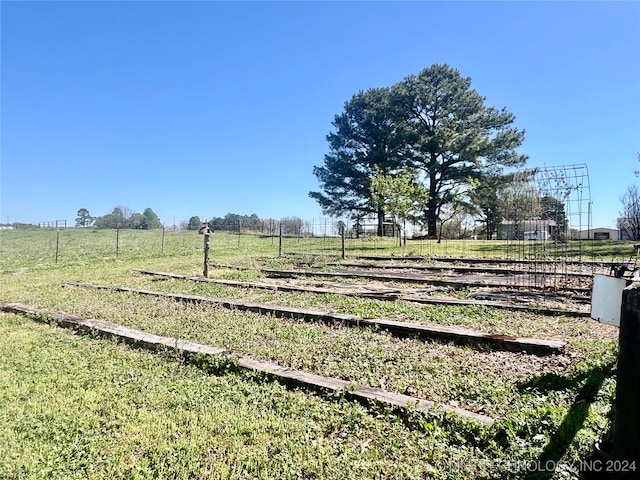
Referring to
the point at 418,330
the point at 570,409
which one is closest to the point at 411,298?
the point at 418,330

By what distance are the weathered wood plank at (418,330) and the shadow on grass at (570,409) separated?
679 millimetres

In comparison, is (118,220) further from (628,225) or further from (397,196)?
(628,225)

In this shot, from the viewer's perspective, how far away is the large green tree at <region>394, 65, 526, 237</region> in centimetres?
2539

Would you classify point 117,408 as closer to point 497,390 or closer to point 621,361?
point 497,390

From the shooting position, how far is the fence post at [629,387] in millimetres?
1173

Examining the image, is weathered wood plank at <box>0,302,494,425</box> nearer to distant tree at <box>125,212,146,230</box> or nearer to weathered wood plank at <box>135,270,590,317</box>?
weathered wood plank at <box>135,270,590,317</box>

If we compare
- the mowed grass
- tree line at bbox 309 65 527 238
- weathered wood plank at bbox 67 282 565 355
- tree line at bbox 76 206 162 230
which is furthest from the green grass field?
tree line at bbox 76 206 162 230

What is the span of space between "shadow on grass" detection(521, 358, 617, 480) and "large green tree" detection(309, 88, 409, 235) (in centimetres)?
2326

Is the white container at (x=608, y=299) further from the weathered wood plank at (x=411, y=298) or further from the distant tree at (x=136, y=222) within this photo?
the distant tree at (x=136, y=222)

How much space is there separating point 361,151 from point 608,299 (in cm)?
2726

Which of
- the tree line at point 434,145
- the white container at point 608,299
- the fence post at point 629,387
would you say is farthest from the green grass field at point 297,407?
the tree line at point 434,145

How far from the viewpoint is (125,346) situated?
431 centimetres

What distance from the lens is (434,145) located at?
2459cm

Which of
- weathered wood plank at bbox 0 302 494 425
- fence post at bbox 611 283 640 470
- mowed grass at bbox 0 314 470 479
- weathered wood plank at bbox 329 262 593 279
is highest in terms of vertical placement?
fence post at bbox 611 283 640 470
